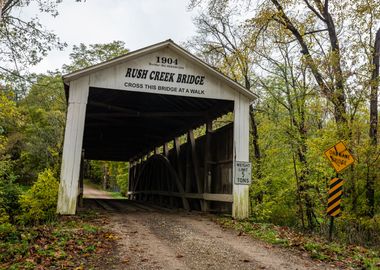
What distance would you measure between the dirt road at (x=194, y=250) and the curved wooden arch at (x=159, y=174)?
5476mm

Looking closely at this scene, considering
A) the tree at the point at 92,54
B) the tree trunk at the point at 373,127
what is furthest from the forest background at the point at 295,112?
the tree at the point at 92,54

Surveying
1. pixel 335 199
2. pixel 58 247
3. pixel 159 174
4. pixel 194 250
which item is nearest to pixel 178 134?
pixel 159 174

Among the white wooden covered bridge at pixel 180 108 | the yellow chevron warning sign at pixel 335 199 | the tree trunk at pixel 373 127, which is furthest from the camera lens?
the tree trunk at pixel 373 127

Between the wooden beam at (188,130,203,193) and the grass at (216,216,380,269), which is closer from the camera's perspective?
the grass at (216,216,380,269)

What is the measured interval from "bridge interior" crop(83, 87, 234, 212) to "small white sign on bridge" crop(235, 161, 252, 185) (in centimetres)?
56

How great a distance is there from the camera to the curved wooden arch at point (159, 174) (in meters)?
13.7

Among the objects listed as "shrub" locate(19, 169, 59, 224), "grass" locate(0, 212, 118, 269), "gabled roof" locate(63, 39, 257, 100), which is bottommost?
"grass" locate(0, 212, 118, 269)

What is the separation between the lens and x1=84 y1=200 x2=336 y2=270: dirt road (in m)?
4.83

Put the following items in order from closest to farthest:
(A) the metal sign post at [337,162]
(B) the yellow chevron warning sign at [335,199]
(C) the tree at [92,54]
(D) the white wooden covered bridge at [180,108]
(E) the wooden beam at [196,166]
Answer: (A) the metal sign post at [337,162], (B) the yellow chevron warning sign at [335,199], (D) the white wooden covered bridge at [180,108], (E) the wooden beam at [196,166], (C) the tree at [92,54]

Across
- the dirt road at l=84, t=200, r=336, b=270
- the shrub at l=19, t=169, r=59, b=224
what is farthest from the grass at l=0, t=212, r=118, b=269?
the shrub at l=19, t=169, r=59, b=224

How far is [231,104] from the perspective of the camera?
10305 millimetres

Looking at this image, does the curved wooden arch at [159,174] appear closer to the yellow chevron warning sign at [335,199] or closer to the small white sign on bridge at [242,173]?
the small white sign on bridge at [242,173]

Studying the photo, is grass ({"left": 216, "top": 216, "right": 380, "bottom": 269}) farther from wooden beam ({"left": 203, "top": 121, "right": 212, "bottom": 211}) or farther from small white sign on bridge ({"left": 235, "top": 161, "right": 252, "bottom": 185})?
wooden beam ({"left": 203, "top": 121, "right": 212, "bottom": 211})

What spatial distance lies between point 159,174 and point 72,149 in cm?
944
